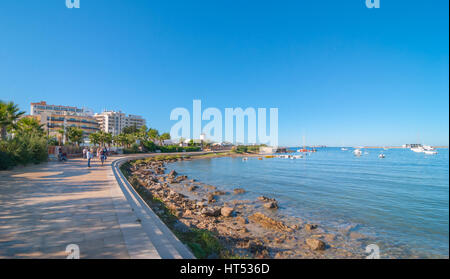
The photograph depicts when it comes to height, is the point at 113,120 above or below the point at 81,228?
above

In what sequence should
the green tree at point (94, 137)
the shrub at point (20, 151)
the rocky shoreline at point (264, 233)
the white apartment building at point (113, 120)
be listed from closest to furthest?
1. the rocky shoreline at point (264, 233)
2. the shrub at point (20, 151)
3. the green tree at point (94, 137)
4. the white apartment building at point (113, 120)

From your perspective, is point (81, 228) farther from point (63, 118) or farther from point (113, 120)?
point (113, 120)

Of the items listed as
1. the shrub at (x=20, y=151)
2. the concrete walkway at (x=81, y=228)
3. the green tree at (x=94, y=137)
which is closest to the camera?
the concrete walkway at (x=81, y=228)

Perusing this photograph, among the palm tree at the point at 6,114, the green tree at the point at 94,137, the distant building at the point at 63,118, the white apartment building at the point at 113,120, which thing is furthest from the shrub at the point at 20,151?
the white apartment building at the point at 113,120

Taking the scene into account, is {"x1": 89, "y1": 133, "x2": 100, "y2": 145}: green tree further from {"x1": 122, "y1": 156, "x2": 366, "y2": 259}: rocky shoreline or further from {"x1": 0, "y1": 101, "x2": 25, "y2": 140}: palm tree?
{"x1": 122, "y1": 156, "x2": 366, "y2": 259}: rocky shoreline

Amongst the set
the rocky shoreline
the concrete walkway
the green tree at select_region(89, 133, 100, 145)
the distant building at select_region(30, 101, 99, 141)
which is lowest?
the rocky shoreline

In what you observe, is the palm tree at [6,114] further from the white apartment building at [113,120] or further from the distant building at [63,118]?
the white apartment building at [113,120]

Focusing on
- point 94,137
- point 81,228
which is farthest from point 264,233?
point 94,137

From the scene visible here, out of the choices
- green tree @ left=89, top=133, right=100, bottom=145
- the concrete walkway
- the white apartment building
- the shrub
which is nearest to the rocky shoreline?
the concrete walkway

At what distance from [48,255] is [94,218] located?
1822 mm

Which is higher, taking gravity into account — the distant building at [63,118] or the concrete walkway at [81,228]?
the distant building at [63,118]

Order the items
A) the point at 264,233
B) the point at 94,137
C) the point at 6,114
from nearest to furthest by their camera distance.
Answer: the point at 264,233
the point at 6,114
the point at 94,137
